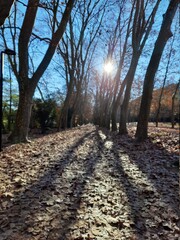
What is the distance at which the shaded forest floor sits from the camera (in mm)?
2291

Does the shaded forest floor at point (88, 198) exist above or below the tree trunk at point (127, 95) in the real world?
below

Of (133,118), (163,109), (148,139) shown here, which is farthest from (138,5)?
(133,118)

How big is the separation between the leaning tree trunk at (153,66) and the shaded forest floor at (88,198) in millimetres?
2299

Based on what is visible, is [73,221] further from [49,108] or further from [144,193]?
[49,108]

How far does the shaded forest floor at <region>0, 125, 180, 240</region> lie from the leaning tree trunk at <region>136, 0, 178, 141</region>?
2.30m

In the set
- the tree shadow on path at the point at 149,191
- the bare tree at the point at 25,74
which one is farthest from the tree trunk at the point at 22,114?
the tree shadow on path at the point at 149,191

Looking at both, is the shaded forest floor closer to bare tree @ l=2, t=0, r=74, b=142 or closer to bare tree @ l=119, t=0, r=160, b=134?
bare tree @ l=2, t=0, r=74, b=142

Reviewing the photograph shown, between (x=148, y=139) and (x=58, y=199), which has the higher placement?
(x=148, y=139)

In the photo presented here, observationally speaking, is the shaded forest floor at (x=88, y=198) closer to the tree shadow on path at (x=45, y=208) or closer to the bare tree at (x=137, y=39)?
the tree shadow on path at (x=45, y=208)

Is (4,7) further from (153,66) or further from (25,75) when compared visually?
(153,66)

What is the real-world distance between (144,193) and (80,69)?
17.5 meters

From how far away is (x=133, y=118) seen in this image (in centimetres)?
5872

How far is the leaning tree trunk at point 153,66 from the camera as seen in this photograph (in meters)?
6.85

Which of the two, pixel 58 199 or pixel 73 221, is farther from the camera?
pixel 58 199
